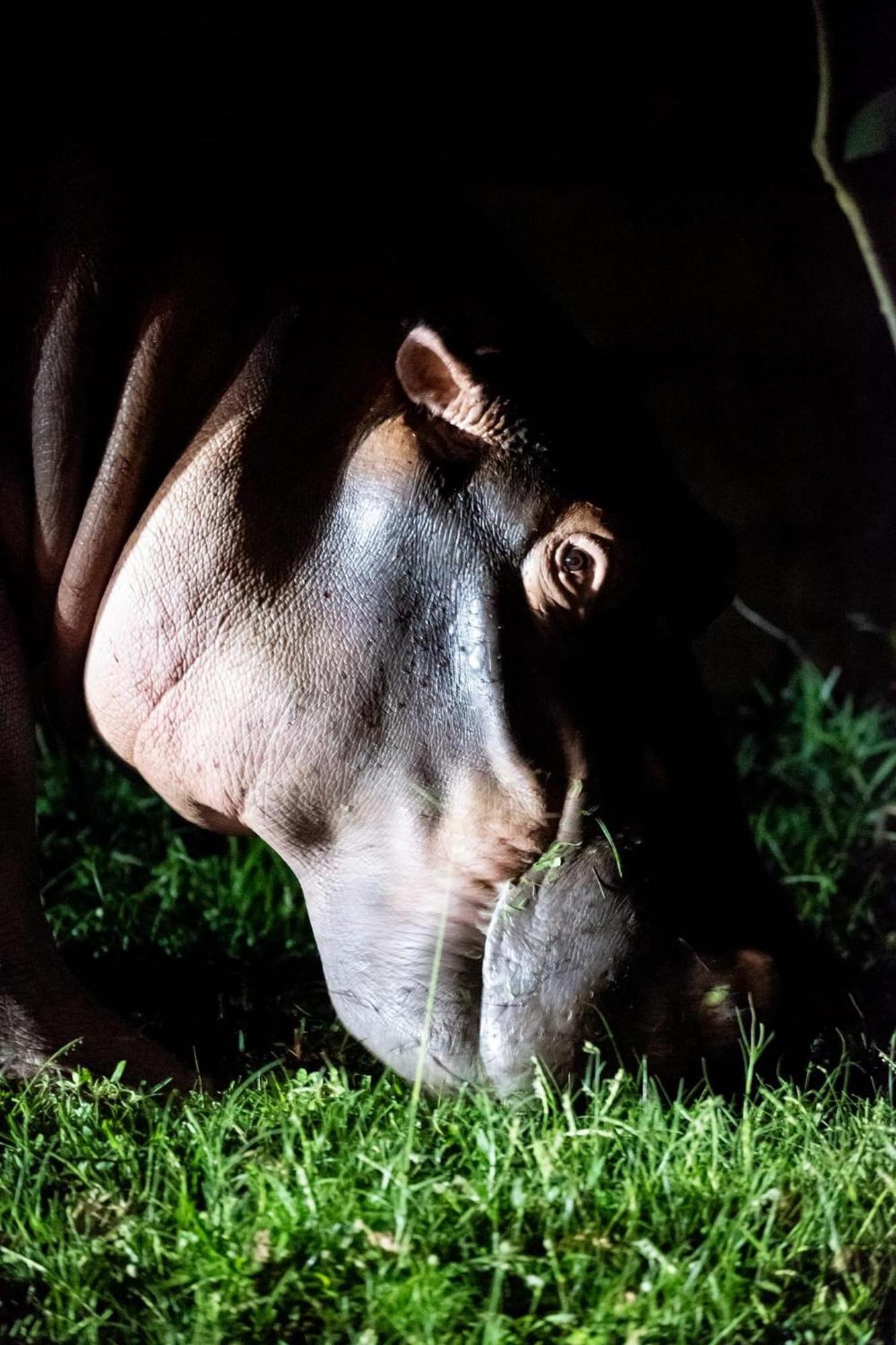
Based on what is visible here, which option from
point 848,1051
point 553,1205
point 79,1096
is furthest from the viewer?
point 848,1051

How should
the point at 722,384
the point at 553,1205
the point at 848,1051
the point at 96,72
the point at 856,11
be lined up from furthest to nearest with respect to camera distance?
the point at 722,384 → the point at 856,11 → the point at 96,72 → the point at 848,1051 → the point at 553,1205

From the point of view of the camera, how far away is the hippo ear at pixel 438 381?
87.7 inches

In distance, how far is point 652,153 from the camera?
3465 millimetres

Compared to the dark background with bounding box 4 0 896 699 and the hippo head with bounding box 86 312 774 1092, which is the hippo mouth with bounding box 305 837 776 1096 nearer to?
the hippo head with bounding box 86 312 774 1092

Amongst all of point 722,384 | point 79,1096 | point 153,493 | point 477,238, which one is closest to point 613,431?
point 477,238

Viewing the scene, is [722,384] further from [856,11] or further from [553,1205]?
[553,1205]

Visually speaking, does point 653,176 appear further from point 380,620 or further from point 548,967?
point 548,967

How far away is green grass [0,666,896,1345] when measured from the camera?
5.33 feet

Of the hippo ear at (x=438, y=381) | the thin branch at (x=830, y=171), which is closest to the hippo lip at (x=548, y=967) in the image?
the hippo ear at (x=438, y=381)

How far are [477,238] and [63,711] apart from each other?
109 cm

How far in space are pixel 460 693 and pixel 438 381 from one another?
492 millimetres

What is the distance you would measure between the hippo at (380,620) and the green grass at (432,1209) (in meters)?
0.13

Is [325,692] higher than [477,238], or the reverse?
[477,238]

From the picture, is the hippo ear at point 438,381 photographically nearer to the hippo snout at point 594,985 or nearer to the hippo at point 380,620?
the hippo at point 380,620
